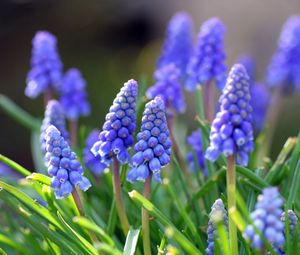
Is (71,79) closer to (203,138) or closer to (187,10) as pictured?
(203,138)

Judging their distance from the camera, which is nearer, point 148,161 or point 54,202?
point 148,161

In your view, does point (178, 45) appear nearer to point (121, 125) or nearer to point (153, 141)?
point (121, 125)

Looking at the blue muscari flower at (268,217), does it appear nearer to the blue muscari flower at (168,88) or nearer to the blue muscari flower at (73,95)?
the blue muscari flower at (168,88)

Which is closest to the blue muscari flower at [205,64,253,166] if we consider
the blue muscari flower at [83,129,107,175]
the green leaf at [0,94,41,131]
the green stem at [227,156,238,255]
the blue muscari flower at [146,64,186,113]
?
the green stem at [227,156,238,255]

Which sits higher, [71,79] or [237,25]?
[237,25]

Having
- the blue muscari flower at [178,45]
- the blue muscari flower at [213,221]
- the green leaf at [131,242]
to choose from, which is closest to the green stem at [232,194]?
the blue muscari flower at [213,221]

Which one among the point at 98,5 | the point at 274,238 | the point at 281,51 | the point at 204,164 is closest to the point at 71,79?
the point at 204,164
